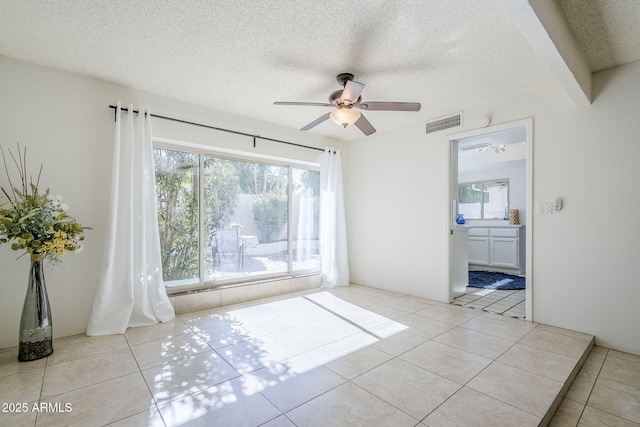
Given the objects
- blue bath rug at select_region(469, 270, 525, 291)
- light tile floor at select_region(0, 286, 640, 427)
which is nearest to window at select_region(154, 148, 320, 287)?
light tile floor at select_region(0, 286, 640, 427)

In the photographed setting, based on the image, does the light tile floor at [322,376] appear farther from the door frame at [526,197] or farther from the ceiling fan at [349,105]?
the ceiling fan at [349,105]

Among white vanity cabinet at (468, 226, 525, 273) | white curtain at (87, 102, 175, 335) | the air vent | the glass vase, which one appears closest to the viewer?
the glass vase

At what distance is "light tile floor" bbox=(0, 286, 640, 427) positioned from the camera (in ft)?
5.49

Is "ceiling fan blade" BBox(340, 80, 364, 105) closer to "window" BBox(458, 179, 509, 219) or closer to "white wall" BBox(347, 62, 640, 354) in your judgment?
"white wall" BBox(347, 62, 640, 354)

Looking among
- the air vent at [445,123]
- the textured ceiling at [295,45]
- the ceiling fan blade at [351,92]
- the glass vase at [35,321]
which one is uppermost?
the textured ceiling at [295,45]

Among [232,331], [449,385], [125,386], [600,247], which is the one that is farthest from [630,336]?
[125,386]

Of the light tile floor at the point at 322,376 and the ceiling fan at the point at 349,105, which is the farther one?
the ceiling fan at the point at 349,105

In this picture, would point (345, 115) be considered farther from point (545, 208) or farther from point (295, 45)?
point (545, 208)

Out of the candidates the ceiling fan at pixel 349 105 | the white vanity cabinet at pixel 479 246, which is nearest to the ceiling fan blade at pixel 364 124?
the ceiling fan at pixel 349 105

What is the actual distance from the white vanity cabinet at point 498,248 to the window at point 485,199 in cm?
66

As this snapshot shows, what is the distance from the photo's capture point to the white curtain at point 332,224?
475 cm

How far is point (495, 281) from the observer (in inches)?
203

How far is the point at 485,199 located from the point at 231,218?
236 inches

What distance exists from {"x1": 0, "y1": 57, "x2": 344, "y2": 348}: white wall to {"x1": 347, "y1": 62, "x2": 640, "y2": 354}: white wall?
3946 millimetres
